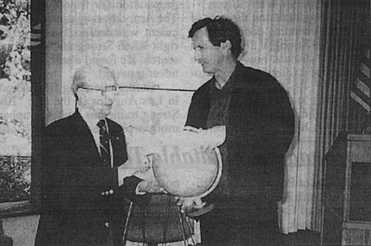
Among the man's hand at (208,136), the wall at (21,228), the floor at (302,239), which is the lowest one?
the floor at (302,239)

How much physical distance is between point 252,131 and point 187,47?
246mm

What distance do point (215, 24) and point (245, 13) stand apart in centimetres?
8

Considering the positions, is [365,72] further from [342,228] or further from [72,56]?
[72,56]

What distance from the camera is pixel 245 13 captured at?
1226 mm

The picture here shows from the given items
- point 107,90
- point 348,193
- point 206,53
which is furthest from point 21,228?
point 348,193

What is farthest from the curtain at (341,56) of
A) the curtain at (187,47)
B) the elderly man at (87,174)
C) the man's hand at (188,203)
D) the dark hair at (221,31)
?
the elderly man at (87,174)

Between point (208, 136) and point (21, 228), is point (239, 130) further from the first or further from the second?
point (21, 228)

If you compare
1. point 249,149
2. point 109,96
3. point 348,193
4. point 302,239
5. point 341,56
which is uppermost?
point 341,56

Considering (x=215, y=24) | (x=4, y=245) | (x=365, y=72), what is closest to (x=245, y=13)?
(x=215, y=24)

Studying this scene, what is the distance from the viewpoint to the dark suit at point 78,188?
120 cm

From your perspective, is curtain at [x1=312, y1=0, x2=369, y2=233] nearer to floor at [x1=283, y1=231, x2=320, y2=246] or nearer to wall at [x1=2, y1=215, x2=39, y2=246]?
floor at [x1=283, y1=231, x2=320, y2=246]

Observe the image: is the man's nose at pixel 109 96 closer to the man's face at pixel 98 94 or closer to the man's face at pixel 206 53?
the man's face at pixel 98 94

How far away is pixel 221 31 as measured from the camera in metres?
1.22

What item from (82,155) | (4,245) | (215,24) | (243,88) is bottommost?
(4,245)
